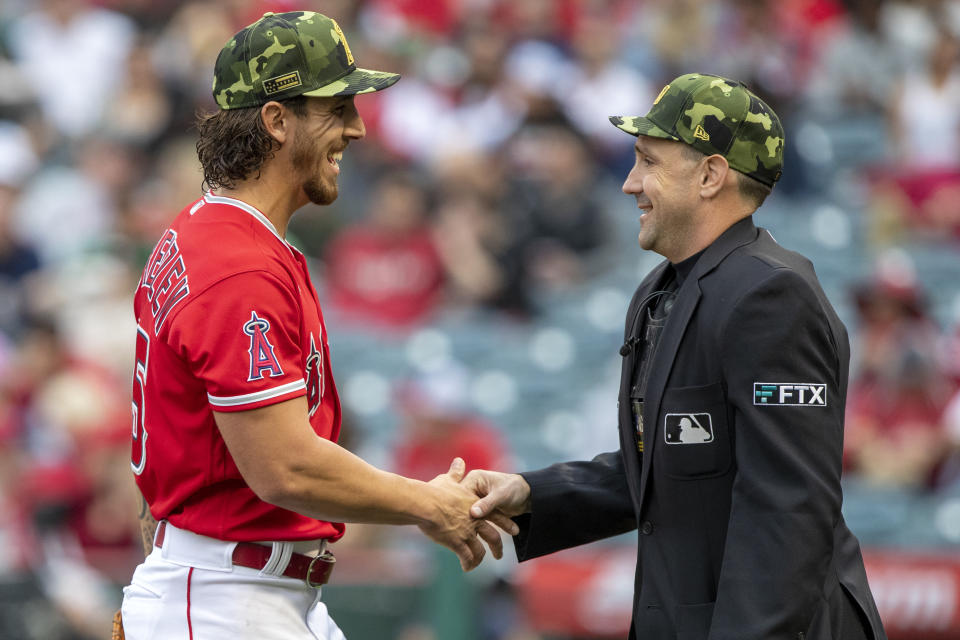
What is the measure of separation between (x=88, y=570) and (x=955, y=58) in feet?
23.1

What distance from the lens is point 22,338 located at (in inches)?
346

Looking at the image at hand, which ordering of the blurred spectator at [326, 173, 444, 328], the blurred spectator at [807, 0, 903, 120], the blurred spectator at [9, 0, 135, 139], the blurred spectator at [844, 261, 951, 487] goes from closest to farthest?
the blurred spectator at [844, 261, 951, 487], the blurred spectator at [326, 173, 444, 328], the blurred spectator at [807, 0, 903, 120], the blurred spectator at [9, 0, 135, 139]

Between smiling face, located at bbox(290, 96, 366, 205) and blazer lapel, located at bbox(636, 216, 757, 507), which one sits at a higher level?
smiling face, located at bbox(290, 96, 366, 205)

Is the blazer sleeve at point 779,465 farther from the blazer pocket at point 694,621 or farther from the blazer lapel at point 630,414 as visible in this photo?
the blazer lapel at point 630,414

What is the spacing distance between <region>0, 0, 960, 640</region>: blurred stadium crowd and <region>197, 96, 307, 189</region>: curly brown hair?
13.7ft

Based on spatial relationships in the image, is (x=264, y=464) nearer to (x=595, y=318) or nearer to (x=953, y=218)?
(x=595, y=318)

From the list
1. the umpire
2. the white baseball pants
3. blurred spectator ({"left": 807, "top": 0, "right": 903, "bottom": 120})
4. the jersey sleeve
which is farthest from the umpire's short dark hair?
blurred spectator ({"left": 807, "top": 0, "right": 903, "bottom": 120})

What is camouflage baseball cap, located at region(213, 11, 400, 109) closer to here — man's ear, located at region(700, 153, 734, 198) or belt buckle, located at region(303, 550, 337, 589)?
man's ear, located at region(700, 153, 734, 198)

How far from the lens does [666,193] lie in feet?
10.7

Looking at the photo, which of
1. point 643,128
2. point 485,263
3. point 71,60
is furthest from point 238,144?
point 71,60

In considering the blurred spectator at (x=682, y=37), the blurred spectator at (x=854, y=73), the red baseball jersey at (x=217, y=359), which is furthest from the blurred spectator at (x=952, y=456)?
the red baseball jersey at (x=217, y=359)

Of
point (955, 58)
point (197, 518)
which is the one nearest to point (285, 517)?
point (197, 518)

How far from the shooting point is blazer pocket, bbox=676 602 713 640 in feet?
9.91

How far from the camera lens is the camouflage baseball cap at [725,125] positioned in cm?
317
